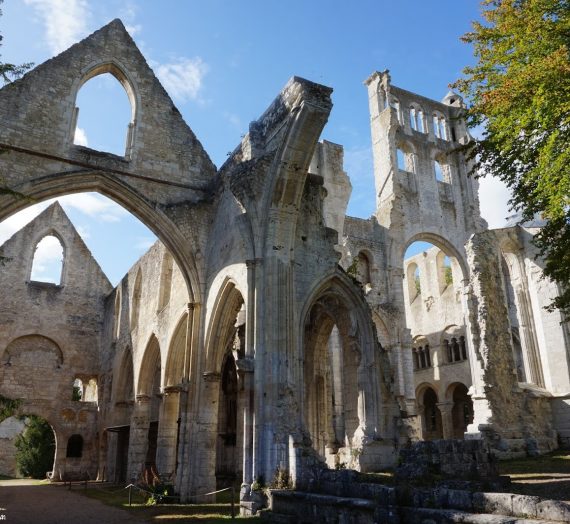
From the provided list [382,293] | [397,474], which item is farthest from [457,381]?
[397,474]

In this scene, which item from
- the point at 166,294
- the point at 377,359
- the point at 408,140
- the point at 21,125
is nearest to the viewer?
the point at 377,359

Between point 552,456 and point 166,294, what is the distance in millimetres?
11338

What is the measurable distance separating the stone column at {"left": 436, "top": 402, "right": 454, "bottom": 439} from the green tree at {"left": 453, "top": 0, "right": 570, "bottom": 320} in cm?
1677

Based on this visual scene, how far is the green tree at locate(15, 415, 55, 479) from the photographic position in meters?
23.5

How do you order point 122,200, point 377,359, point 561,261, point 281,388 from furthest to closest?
point 122,200
point 377,359
point 281,388
point 561,261

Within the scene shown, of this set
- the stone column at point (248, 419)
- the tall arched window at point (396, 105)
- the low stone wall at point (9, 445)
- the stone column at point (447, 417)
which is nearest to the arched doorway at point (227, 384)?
the stone column at point (248, 419)

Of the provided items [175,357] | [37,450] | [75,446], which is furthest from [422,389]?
[37,450]

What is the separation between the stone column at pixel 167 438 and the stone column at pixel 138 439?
8.52 ft

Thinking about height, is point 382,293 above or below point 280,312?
above

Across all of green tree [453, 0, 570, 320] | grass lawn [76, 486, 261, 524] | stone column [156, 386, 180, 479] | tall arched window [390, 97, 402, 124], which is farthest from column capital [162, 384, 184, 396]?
tall arched window [390, 97, 402, 124]

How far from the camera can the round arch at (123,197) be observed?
11062 millimetres

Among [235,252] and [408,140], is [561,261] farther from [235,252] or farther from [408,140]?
[408,140]

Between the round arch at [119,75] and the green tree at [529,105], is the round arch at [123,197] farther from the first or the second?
the green tree at [529,105]

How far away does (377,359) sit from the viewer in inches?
400
